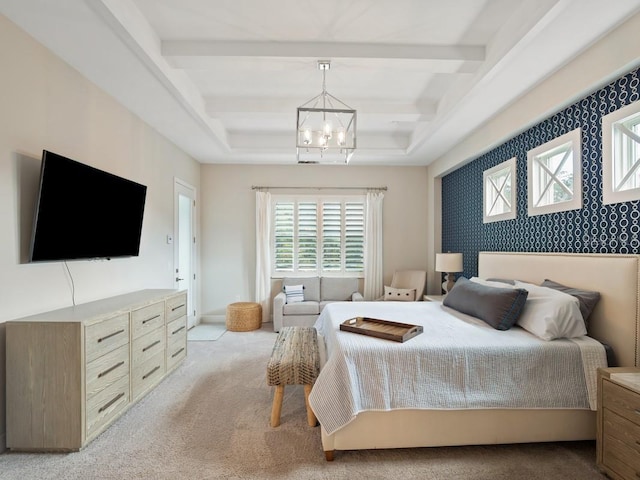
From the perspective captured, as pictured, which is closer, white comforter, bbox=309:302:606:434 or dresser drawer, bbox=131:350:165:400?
white comforter, bbox=309:302:606:434

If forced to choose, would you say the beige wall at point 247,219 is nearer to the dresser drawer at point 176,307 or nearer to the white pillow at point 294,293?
the white pillow at point 294,293

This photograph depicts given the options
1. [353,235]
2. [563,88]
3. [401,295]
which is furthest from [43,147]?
[401,295]

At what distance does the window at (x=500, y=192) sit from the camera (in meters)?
3.44

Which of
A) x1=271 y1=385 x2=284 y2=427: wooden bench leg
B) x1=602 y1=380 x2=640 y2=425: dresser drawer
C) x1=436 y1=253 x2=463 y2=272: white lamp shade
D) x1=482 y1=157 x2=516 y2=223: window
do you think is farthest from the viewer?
x1=436 y1=253 x2=463 y2=272: white lamp shade

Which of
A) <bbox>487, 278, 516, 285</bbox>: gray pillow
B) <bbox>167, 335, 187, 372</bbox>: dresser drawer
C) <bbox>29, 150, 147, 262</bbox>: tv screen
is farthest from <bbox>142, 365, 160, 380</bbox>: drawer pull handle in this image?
<bbox>487, 278, 516, 285</bbox>: gray pillow

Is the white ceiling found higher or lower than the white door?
higher

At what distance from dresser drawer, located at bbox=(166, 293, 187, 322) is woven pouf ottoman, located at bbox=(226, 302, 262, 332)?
54.6 inches

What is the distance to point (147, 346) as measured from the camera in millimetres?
2836

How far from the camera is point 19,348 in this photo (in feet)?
6.66

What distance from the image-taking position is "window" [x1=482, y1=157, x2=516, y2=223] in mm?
3436

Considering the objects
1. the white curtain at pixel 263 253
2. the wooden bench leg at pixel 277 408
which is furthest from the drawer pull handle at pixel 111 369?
the white curtain at pixel 263 253

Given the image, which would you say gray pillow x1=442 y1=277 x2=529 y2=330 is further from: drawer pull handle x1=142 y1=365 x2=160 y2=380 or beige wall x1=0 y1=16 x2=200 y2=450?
beige wall x1=0 y1=16 x2=200 y2=450

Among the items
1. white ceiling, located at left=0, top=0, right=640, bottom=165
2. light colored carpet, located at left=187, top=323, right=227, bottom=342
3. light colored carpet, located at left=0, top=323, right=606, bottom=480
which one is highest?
white ceiling, located at left=0, top=0, right=640, bottom=165

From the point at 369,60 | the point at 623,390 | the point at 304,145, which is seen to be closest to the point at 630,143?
the point at 623,390
